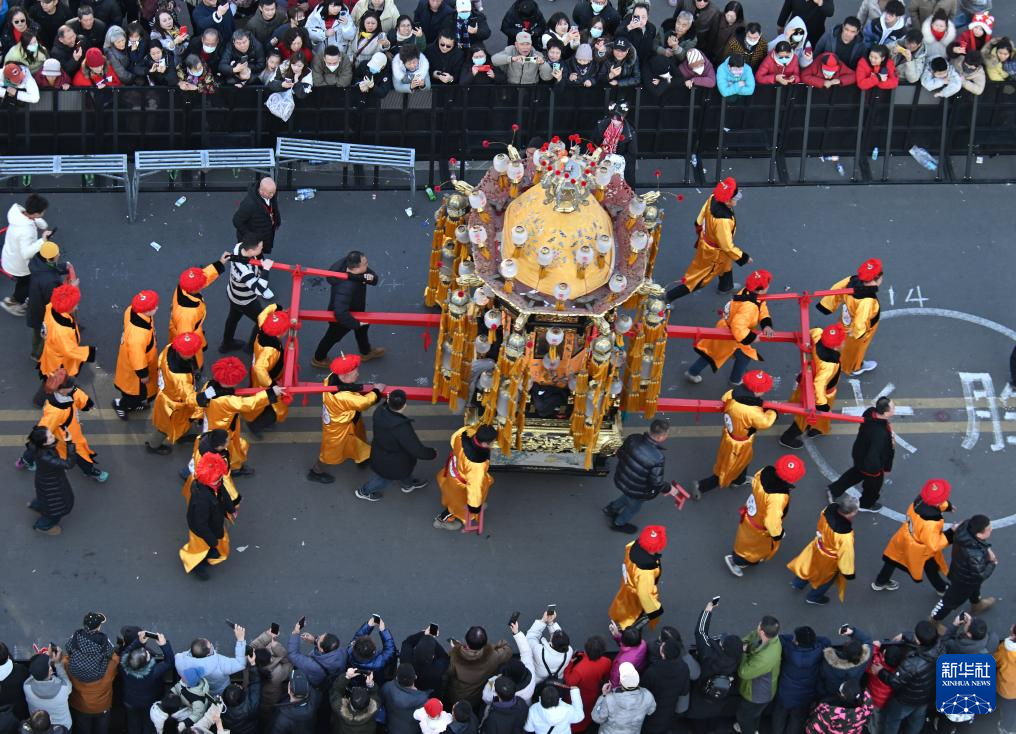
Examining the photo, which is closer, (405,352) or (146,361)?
(146,361)

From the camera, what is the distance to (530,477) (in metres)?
19.3

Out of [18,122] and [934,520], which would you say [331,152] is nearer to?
[18,122]

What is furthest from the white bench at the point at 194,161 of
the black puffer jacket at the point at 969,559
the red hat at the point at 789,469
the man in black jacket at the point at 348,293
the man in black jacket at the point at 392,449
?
the black puffer jacket at the point at 969,559

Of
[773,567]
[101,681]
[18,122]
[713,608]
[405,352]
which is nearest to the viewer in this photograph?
[101,681]

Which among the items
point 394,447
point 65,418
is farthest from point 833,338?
point 65,418

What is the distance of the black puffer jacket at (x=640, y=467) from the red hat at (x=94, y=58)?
8.79m

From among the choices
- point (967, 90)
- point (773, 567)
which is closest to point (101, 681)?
point (773, 567)

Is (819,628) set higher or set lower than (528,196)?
lower

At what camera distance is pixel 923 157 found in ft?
78.6

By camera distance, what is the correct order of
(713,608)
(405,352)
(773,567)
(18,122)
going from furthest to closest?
(18,122), (405,352), (773,567), (713,608)

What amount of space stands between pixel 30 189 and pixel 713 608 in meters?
10.8

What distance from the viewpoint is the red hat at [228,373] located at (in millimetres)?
17969

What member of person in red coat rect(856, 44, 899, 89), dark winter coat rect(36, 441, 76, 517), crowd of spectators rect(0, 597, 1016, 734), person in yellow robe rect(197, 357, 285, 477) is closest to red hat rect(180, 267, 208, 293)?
person in yellow robe rect(197, 357, 285, 477)

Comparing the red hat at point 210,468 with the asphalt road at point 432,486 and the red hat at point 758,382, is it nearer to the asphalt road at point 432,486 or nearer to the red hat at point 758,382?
the asphalt road at point 432,486
